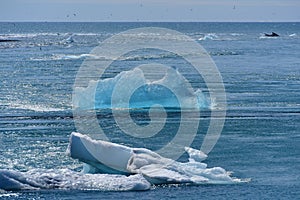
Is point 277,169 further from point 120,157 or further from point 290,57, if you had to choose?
point 290,57

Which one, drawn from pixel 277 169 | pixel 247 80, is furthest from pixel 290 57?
pixel 277 169

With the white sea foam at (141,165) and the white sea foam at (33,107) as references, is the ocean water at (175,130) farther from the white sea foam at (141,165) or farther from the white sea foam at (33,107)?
the white sea foam at (141,165)

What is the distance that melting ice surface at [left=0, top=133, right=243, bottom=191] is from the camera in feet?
75.4

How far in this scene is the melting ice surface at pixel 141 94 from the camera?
40281mm

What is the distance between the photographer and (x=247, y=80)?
56.5 m

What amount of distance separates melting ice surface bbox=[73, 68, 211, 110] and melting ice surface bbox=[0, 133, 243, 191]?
49.4 ft

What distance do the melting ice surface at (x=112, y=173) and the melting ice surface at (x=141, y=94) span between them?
49.4 ft

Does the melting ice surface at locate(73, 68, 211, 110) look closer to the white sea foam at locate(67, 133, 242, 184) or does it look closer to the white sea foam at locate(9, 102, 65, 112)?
the white sea foam at locate(9, 102, 65, 112)

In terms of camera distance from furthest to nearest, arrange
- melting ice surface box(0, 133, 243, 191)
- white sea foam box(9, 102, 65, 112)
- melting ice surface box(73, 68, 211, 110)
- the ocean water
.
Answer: white sea foam box(9, 102, 65, 112), melting ice surface box(73, 68, 211, 110), melting ice surface box(0, 133, 243, 191), the ocean water

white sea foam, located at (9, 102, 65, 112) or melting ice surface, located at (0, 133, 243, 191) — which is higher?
melting ice surface, located at (0, 133, 243, 191)

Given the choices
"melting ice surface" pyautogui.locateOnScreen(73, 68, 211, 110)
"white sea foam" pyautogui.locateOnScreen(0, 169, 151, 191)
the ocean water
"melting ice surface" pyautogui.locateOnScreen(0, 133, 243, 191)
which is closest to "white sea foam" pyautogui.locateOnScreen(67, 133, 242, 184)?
"melting ice surface" pyautogui.locateOnScreen(0, 133, 243, 191)

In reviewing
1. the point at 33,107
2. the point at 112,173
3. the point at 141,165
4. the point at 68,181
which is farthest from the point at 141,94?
the point at 68,181

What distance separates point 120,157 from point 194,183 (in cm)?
271

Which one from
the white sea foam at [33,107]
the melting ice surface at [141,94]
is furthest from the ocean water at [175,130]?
the melting ice surface at [141,94]
